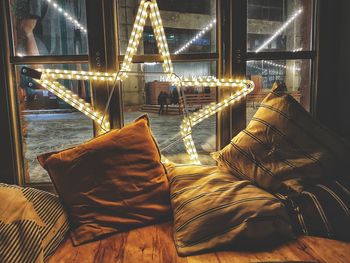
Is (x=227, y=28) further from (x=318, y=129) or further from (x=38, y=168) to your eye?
(x=38, y=168)

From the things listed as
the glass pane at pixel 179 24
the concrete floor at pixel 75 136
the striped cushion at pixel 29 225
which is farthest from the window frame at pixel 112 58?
the concrete floor at pixel 75 136

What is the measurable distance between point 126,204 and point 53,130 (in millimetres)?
6561

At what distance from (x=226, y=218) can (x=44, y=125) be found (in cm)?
787

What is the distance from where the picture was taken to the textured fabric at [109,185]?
1631mm

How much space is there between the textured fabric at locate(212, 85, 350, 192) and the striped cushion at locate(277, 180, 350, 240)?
3.0 inches

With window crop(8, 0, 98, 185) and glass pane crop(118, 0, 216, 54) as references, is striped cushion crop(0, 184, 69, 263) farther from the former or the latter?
glass pane crop(118, 0, 216, 54)

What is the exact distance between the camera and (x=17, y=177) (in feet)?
7.82

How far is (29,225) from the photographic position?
52.7 inches

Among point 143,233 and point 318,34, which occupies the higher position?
point 318,34

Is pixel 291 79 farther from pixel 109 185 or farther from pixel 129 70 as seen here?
pixel 109 185

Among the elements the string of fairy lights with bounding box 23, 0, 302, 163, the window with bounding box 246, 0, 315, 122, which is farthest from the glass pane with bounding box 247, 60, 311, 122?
the string of fairy lights with bounding box 23, 0, 302, 163

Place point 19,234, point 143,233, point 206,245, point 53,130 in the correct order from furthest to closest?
point 53,130, point 143,233, point 206,245, point 19,234

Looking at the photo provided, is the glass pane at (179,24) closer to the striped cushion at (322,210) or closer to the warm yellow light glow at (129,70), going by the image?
the warm yellow light glow at (129,70)

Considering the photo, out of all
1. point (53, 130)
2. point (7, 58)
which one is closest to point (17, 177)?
point (7, 58)
